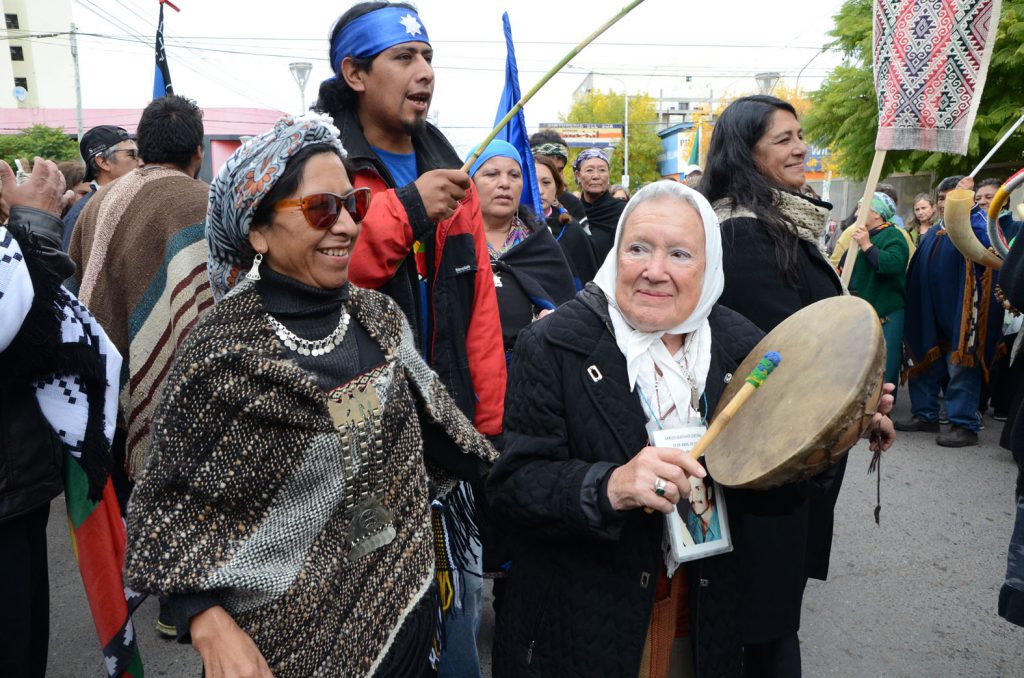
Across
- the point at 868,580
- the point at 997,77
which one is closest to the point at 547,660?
the point at 868,580

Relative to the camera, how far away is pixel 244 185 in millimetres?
1682

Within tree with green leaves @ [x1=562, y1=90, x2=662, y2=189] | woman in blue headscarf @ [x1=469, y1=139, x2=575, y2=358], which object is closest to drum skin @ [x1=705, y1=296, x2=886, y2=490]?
woman in blue headscarf @ [x1=469, y1=139, x2=575, y2=358]

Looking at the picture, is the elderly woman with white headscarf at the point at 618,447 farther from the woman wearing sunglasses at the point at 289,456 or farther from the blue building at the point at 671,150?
the blue building at the point at 671,150

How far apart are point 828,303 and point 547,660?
1146 millimetres

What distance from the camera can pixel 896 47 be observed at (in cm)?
293

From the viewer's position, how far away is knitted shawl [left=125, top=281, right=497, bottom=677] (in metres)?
1.54

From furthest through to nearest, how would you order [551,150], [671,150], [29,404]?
1. [671,150]
2. [551,150]
3. [29,404]

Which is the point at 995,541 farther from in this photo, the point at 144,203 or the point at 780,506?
the point at 144,203

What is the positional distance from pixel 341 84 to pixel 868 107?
16.1 metres

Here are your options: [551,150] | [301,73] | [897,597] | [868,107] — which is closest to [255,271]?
[897,597]

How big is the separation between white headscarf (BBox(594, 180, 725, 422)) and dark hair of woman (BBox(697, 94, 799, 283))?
80 centimetres

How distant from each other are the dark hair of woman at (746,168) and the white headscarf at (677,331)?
80 cm

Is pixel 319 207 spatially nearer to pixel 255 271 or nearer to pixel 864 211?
pixel 255 271

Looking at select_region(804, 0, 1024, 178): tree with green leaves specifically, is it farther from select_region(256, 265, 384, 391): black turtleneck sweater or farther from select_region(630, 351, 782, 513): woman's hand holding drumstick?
select_region(256, 265, 384, 391): black turtleneck sweater
